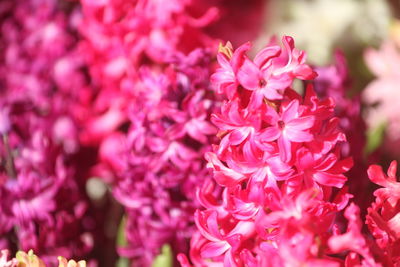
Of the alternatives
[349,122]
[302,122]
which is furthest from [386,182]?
[349,122]

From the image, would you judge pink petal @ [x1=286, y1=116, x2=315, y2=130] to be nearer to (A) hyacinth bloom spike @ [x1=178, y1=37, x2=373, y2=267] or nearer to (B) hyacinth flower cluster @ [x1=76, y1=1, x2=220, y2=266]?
(A) hyacinth bloom spike @ [x1=178, y1=37, x2=373, y2=267]

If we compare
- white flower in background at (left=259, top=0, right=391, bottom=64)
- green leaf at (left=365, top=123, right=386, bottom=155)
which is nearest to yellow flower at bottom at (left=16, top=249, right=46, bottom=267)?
green leaf at (left=365, top=123, right=386, bottom=155)

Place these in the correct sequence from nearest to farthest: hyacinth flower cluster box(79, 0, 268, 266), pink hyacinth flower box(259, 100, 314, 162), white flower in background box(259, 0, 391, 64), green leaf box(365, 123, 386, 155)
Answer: pink hyacinth flower box(259, 100, 314, 162), hyacinth flower cluster box(79, 0, 268, 266), green leaf box(365, 123, 386, 155), white flower in background box(259, 0, 391, 64)

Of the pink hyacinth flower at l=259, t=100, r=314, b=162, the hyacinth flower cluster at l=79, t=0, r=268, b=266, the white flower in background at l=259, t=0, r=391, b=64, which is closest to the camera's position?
the pink hyacinth flower at l=259, t=100, r=314, b=162

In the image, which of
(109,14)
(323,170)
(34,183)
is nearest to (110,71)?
(109,14)

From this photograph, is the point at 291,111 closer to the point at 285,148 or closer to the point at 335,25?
the point at 285,148
